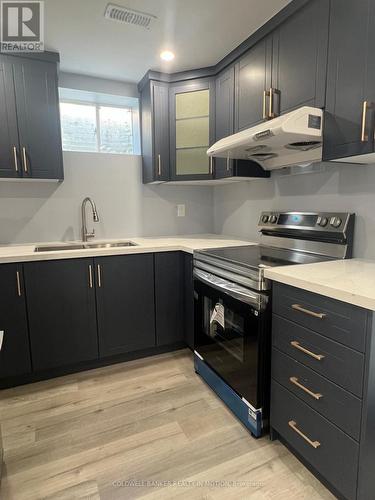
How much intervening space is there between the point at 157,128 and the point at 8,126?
3.57 ft

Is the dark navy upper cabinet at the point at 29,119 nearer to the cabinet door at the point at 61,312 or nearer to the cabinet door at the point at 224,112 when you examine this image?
the cabinet door at the point at 61,312

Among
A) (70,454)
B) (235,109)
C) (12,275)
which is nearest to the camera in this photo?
(70,454)

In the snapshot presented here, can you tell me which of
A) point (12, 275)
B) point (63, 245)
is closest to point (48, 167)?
point (63, 245)

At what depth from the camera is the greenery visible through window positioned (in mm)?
2633

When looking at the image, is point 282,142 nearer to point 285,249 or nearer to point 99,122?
→ point 285,249

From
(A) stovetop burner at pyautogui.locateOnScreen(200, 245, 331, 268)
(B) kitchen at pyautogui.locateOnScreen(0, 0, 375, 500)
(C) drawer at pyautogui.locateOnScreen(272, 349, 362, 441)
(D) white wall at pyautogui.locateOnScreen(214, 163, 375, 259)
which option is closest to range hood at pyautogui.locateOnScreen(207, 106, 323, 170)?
(B) kitchen at pyautogui.locateOnScreen(0, 0, 375, 500)

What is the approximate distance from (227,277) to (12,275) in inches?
53.3

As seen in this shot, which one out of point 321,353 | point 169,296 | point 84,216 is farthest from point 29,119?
point 321,353

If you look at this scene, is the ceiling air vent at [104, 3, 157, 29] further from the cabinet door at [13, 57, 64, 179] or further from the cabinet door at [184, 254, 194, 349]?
the cabinet door at [184, 254, 194, 349]

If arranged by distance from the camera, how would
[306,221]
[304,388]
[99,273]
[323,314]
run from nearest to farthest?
1. [323,314]
2. [304,388]
3. [306,221]
4. [99,273]

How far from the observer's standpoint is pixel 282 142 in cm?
174

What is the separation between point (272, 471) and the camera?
1358mm

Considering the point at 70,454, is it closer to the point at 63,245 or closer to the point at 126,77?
the point at 63,245

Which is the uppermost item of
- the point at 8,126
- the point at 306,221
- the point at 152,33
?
the point at 152,33
